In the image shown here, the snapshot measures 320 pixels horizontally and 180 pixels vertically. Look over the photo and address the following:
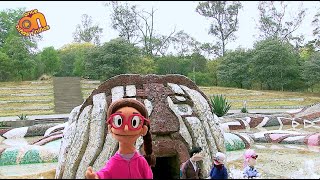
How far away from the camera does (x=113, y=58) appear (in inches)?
1395

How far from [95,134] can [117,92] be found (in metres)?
0.92

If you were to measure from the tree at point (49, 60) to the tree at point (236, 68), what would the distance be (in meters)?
17.3

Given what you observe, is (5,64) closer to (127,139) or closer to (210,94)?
(210,94)

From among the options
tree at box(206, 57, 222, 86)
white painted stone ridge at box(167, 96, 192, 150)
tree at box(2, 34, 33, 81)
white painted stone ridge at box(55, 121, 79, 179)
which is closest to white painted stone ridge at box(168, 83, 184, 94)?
white painted stone ridge at box(167, 96, 192, 150)

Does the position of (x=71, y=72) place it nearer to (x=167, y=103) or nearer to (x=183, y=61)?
(x=183, y=61)

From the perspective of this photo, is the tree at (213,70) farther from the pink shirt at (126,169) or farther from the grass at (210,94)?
the pink shirt at (126,169)

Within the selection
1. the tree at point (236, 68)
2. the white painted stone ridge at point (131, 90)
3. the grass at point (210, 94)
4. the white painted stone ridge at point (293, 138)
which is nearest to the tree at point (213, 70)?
the tree at point (236, 68)

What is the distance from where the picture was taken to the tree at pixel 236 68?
1487 inches

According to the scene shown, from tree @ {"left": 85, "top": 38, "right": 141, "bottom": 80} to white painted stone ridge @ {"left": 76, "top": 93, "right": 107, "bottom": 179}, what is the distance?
28037 millimetres

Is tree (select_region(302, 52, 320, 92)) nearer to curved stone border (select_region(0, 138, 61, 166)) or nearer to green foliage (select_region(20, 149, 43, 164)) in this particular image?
curved stone border (select_region(0, 138, 61, 166))

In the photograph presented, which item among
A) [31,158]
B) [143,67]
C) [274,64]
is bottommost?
[31,158]

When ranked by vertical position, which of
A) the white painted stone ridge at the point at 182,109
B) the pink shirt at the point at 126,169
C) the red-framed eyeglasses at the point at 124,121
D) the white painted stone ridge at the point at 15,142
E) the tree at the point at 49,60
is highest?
the tree at the point at 49,60

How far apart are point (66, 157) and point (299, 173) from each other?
16.5ft

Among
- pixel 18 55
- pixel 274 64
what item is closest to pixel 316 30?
pixel 274 64
